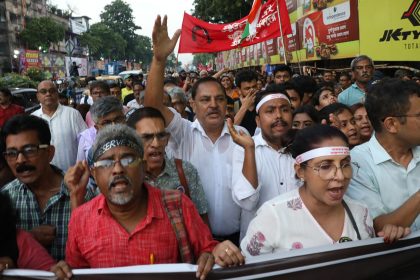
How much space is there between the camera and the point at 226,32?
25.6 ft

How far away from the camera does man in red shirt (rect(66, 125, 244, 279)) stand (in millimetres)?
1867

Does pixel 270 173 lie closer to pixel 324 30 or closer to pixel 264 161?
pixel 264 161

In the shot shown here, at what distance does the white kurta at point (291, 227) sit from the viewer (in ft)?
6.19

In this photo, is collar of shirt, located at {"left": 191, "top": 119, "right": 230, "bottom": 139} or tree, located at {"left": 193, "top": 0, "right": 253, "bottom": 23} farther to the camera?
tree, located at {"left": 193, "top": 0, "right": 253, "bottom": 23}

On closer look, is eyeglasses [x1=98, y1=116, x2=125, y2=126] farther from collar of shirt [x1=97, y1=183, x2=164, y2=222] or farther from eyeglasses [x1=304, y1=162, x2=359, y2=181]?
eyeglasses [x1=304, y1=162, x2=359, y2=181]

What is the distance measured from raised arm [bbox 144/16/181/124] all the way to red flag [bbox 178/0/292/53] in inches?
172

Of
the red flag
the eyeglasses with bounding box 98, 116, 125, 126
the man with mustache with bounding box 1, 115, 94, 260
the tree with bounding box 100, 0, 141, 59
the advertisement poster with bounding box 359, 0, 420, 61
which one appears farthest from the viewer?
the tree with bounding box 100, 0, 141, 59

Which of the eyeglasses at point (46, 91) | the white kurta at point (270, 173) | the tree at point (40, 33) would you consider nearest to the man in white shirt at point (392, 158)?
the white kurta at point (270, 173)

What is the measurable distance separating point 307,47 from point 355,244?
13794mm

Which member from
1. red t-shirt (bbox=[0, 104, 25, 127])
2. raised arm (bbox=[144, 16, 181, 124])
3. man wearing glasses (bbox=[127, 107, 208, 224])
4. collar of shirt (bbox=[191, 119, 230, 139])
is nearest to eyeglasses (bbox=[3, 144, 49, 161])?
man wearing glasses (bbox=[127, 107, 208, 224])

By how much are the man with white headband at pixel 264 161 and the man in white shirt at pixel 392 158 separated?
1.81ft

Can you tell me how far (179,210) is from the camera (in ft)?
6.43

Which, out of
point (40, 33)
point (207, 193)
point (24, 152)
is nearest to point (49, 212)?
point (24, 152)

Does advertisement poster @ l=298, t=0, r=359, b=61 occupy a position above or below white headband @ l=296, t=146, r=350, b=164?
above
